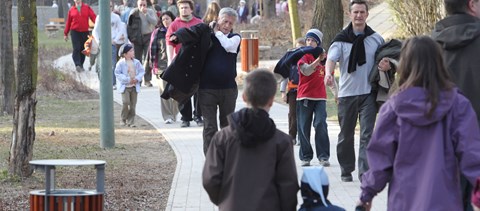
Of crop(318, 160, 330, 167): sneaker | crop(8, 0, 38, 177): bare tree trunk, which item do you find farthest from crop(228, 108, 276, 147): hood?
Result: crop(318, 160, 330, 167): sneaker

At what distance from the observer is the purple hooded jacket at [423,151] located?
5.59 meters

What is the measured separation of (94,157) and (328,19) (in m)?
11.3

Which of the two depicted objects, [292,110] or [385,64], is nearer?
[385,64]

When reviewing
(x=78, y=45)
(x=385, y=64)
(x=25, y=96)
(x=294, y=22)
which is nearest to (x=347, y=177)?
(x=385, y=64)

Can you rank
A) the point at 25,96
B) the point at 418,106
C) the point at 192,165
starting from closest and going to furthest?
the point at 418,106, the point at 25,96, the point at 192,165

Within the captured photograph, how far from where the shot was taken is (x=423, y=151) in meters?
5.63

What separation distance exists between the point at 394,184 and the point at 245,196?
0.76 meters

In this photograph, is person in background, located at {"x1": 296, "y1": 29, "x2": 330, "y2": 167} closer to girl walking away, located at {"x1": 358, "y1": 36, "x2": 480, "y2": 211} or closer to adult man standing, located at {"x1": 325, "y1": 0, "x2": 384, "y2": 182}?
adult man standing, located at {"x1": 325, "y1": 0, "x2": 384, "y2": 182}

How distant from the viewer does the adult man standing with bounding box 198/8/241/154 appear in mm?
10578

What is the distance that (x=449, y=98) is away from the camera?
18.5 feet

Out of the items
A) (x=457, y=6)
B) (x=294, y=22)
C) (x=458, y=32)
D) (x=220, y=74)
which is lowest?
(x=294, y=22)

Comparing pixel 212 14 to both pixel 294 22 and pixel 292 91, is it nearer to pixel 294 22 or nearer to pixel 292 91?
pixel 292 91

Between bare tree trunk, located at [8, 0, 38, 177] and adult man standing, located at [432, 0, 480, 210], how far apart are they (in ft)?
15.9

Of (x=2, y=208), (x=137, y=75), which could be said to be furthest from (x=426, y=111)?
(x=137, y=75)
